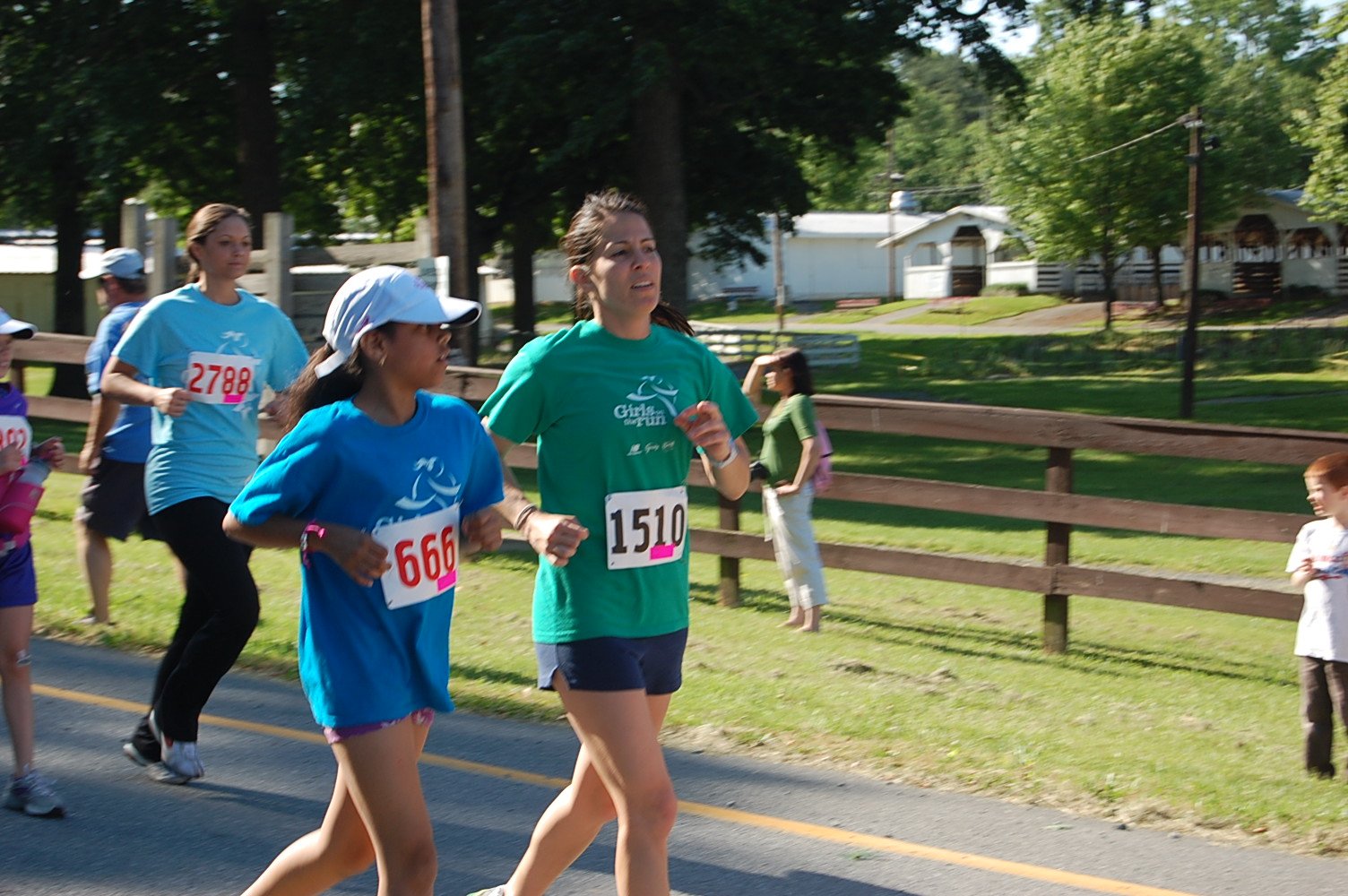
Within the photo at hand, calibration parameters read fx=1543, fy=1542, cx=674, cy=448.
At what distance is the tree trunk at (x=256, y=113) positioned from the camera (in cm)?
2361

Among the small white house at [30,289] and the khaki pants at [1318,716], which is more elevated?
the small white house at [30,289]

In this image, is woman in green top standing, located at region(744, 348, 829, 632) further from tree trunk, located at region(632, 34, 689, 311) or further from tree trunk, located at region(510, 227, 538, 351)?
tree trunk, located at region(510, 227, 538, 351)

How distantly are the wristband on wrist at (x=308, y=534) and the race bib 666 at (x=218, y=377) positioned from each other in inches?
99.7

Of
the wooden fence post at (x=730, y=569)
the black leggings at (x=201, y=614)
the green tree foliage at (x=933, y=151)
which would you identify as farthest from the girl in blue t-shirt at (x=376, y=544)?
the green tree foliage at (x=933, y=151)

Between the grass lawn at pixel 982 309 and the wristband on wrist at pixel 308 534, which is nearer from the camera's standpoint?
the wristband on wrist at pixel 308 534

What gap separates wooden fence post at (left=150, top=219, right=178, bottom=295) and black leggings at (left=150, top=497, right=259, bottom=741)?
790cm

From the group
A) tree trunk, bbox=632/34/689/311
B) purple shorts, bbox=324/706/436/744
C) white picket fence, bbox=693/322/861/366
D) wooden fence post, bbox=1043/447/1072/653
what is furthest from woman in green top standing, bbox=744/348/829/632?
white picket fence, bbox=693/322/861/366

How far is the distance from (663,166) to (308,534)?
66.0 feet

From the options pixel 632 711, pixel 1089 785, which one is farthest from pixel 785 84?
pixel 632 711

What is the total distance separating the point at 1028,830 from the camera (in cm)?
509

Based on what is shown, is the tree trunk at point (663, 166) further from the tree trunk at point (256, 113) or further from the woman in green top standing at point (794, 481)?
the woman in green top standing at point (794, 481)

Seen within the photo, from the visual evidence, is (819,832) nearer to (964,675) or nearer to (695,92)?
(964,675)

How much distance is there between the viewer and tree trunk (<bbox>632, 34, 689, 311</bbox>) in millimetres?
22578

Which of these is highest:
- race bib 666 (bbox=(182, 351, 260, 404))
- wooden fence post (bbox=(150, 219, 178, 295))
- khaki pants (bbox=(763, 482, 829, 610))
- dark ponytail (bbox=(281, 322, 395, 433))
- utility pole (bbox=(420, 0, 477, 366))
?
utility pole (bbox=(420, 0, 477, 366))
